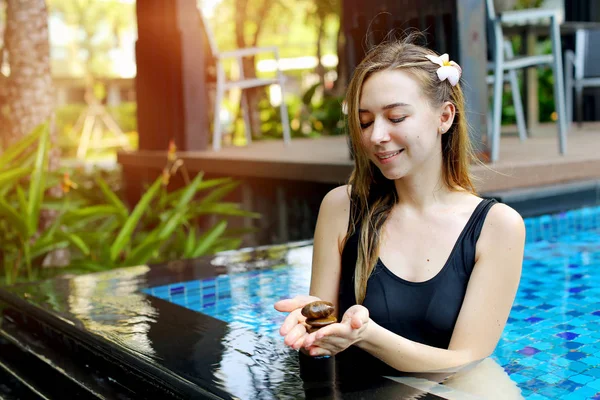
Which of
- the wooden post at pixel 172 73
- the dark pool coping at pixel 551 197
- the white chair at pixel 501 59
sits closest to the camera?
the dark pool coping at pixel 551 197

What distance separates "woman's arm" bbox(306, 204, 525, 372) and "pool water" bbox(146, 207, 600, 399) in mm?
228

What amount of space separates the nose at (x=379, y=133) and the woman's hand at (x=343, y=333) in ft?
1.45

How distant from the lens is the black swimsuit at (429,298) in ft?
6.36

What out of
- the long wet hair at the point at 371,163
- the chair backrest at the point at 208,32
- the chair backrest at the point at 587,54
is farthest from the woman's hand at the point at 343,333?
the chair backrest at the point at 587,54

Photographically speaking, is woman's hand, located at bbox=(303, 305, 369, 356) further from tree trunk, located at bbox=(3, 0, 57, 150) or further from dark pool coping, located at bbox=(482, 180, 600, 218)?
tree trunk, located at bbox=(3, 0, 57, 150)

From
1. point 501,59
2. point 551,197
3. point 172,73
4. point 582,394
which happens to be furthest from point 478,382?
point 172,73

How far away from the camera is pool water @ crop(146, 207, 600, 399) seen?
2.15 metres

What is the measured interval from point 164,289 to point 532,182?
95.1 inches

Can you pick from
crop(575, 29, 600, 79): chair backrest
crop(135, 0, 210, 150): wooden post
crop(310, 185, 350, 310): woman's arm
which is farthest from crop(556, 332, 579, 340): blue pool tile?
crop(575, 29, 600, 79): chair backrest

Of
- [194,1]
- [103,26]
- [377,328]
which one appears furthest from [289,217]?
[103,26]

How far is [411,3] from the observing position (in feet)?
16.2

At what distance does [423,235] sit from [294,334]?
51 cm

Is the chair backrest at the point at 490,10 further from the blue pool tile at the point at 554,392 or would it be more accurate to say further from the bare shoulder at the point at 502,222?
the blue pool tile at the point at 554,392

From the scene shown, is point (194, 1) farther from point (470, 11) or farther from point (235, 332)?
point (235, 332)
